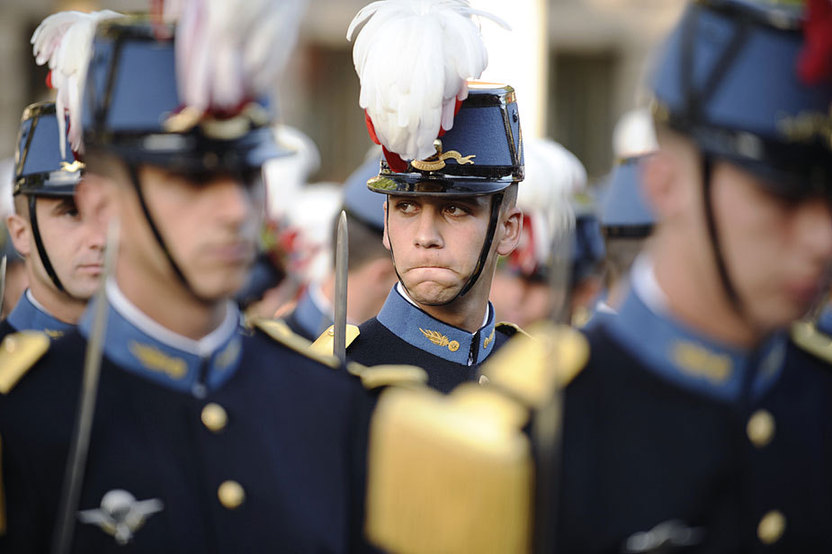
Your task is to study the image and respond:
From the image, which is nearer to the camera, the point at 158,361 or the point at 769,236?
the point at 769,236

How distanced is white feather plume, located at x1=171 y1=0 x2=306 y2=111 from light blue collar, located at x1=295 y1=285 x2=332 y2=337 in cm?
380

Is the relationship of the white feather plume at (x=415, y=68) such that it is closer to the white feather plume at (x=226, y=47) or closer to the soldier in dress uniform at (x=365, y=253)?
the white feather plume at (x=226, y=47)

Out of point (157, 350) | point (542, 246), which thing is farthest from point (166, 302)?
point (542, 246)

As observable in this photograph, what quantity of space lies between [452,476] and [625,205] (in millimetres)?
3336

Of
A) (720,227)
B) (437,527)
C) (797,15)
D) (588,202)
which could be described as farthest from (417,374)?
(588,202)

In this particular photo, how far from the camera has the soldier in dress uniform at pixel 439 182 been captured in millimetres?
3527

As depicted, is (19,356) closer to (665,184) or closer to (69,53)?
(69,53)

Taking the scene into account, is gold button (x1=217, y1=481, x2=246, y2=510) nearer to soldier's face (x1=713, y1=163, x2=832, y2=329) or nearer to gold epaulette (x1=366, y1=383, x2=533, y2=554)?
gold epaulette (x1=366, y1=383, x2=533, y2=554)

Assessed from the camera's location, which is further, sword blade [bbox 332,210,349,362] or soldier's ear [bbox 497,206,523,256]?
soldier's ear [bbox 497,206,523,256]

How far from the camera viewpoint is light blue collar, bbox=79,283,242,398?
2.67 m

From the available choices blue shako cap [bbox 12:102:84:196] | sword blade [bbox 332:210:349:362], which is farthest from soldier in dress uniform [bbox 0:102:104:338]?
sword blade [bbox 332:210:349:362]

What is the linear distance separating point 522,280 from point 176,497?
4279mm

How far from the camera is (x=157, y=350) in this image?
268cm

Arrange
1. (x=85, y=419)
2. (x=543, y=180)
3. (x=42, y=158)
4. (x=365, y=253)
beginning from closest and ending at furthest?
(x=85, y=419)
(x=42, y=158)
(x=365, y=253)
(x=543, y=180)
